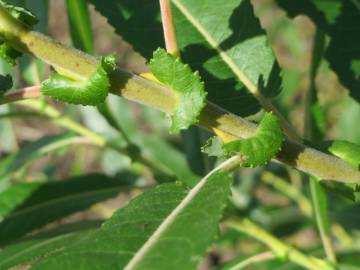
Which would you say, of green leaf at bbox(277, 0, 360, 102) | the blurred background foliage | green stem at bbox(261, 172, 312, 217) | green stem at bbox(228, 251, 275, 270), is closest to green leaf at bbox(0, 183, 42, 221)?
the blurred background foliage

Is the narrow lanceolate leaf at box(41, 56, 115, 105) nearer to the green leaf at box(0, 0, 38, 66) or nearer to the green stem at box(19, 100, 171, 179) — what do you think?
the green leaf at box(0, 0, 38, 66)

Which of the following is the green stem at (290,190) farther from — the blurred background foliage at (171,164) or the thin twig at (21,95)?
the thin twig at (21,95)

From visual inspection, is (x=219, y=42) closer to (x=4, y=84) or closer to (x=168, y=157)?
(x=4, y=84)

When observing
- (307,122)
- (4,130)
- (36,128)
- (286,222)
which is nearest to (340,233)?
(286,222)

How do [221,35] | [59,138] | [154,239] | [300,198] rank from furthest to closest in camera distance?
1. [300,198]
2. [59,138]
3. [221,35]
4. [154,239]

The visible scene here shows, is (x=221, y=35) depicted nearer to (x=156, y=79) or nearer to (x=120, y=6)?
(x=120, y=6)

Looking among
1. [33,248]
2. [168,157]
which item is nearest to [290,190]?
[168,157]

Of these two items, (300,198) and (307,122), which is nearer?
(307,122)

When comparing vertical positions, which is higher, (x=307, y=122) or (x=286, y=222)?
(x=286, y=222)
